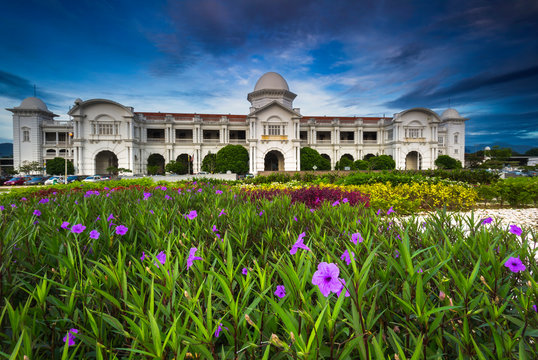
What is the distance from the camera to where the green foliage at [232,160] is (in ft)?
116

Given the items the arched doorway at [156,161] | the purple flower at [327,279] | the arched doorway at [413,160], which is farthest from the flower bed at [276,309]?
the arched doorway at [413,160]

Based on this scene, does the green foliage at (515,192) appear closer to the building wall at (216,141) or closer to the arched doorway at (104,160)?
the building wall at (216,141)

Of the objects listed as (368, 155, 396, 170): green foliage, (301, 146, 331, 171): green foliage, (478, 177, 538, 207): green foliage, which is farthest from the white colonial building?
(478, 177, 538, 207): green foliage

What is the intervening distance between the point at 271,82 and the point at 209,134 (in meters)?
13.9

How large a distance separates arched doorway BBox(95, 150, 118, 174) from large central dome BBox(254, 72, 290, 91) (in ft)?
81.2

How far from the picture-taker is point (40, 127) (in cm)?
4181

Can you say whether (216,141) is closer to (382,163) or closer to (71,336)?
(382,163)

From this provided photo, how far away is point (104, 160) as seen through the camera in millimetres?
40844

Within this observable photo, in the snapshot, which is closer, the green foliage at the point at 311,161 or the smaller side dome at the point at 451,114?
the green foliage at the point at 311,161

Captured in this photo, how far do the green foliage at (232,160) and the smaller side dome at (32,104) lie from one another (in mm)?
30074

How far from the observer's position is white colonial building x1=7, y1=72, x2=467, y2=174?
1479 inches

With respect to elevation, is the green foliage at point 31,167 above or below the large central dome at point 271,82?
below

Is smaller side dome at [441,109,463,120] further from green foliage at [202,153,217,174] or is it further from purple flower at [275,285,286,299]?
purple flower at [275,285,286,299]

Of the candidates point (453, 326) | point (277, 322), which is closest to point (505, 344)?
point (453, 326)
